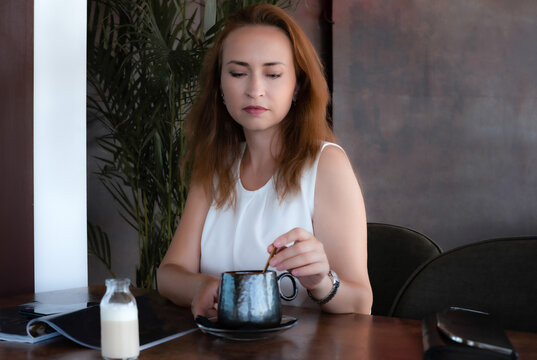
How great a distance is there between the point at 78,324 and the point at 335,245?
0.66m

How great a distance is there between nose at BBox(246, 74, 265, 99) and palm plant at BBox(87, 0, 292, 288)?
50.3 inches

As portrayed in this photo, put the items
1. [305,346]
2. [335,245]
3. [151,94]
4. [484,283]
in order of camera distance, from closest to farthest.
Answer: [305,346] < [484,283] < [335,245] < [151,94]

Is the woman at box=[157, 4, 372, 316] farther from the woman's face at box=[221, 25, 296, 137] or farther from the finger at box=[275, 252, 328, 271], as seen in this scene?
the finger at box=[275, 252, 328, 271]

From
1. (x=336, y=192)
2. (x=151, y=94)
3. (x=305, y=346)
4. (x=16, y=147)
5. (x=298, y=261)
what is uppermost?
(x=151, y=94)

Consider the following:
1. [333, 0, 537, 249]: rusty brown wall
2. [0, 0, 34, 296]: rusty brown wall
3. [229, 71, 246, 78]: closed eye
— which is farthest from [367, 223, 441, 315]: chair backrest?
[333, 0, 537, 249]: rusty brown wall

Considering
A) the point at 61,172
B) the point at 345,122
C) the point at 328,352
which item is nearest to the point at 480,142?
the point at 345,122

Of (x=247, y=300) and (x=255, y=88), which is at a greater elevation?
(x=255, y=88)

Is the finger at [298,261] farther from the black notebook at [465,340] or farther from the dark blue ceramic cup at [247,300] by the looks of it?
the black notebook at [465,340]

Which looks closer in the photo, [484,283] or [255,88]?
[484,283]

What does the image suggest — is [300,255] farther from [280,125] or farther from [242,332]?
[280,125]

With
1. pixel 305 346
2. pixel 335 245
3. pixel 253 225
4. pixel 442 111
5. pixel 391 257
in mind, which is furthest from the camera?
pixel 442 111

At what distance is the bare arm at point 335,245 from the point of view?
109cm

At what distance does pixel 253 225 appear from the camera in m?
1.59

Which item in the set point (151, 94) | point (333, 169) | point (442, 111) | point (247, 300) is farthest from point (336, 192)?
point (442, 111)
